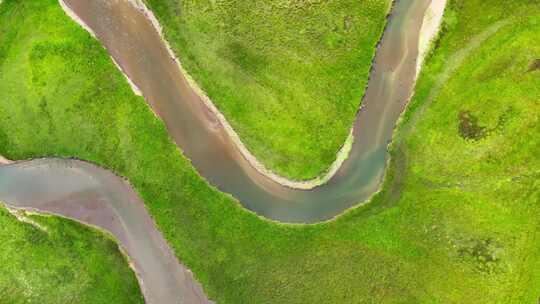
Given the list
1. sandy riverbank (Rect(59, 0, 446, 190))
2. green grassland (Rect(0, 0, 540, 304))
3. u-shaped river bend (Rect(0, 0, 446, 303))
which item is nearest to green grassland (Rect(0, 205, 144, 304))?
green grassland (Rect(0, 0, 540, 304))

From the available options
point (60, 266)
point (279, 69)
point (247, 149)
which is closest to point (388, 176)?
point (247, 149)

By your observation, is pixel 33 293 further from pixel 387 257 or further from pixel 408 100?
pixel 408 100

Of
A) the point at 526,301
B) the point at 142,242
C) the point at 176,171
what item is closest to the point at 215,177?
the point at 176,171

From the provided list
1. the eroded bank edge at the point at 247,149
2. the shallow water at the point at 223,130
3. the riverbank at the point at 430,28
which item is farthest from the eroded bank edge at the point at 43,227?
the riverbank at the point at 430,28

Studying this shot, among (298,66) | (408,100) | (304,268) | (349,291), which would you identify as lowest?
(349,291)

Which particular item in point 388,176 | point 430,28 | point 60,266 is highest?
point 430,28

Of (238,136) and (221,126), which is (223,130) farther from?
(238,136)
